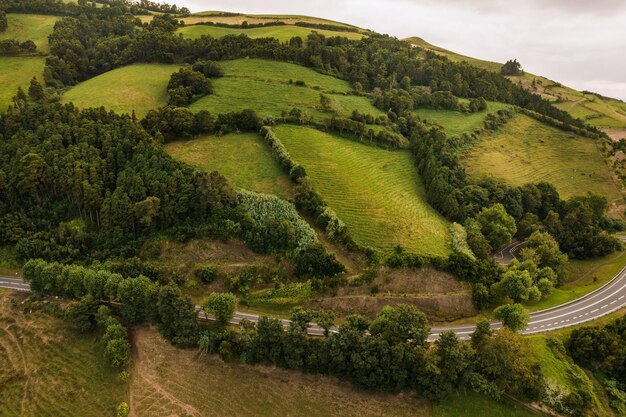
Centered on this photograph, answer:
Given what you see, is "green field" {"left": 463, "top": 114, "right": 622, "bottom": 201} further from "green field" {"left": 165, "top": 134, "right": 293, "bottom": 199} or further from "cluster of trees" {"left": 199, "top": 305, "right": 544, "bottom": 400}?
"cluster of trees" {"left": 199, "top": 305, "right": 544, "bottom": 400}

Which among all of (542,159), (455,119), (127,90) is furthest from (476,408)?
(127,90)

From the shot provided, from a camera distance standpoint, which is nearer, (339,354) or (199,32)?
(339,354)

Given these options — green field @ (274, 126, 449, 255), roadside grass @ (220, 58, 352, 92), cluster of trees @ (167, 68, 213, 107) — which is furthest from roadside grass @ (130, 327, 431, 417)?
roadside grass @ (220, 58, 352, 92)

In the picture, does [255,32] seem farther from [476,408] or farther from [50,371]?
[476,408]

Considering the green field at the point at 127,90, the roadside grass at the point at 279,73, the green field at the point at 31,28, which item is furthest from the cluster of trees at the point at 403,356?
the green field at the point at 31,28

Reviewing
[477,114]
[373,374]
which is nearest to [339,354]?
[373,374]

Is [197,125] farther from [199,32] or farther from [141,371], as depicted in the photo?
[199,32]
